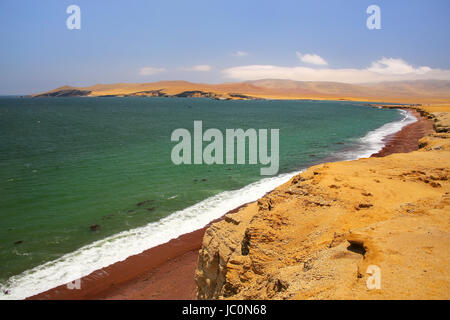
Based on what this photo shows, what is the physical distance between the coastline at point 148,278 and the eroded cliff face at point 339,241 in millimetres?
2366

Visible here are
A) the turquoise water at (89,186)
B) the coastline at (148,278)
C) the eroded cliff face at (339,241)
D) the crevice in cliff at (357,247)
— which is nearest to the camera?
the eroded cliff face at (339,241)

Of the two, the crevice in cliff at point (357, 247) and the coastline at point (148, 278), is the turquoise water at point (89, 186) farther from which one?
the crevice in cliff at point (357, 247)

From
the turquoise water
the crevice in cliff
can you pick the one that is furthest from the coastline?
the crevice in cliff

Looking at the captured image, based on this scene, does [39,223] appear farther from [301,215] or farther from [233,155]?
[233,155]

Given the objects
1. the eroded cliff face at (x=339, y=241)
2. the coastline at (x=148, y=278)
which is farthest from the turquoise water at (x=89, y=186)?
the eroded cliff face at (x=339, y=241)

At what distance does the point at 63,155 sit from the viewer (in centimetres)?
2552

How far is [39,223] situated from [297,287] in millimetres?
13942

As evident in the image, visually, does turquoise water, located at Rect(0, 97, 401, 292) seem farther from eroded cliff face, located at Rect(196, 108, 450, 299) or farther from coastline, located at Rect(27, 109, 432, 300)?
eroded cliff face, located at Rect(196, 108, 450, 299)

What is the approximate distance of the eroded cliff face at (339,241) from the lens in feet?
11.0

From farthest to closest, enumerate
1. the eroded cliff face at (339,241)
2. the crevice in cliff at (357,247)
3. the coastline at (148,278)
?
the coastline at (148,278), the crevice in cliff at (357,247), the eroded cliff face at (339,241)
